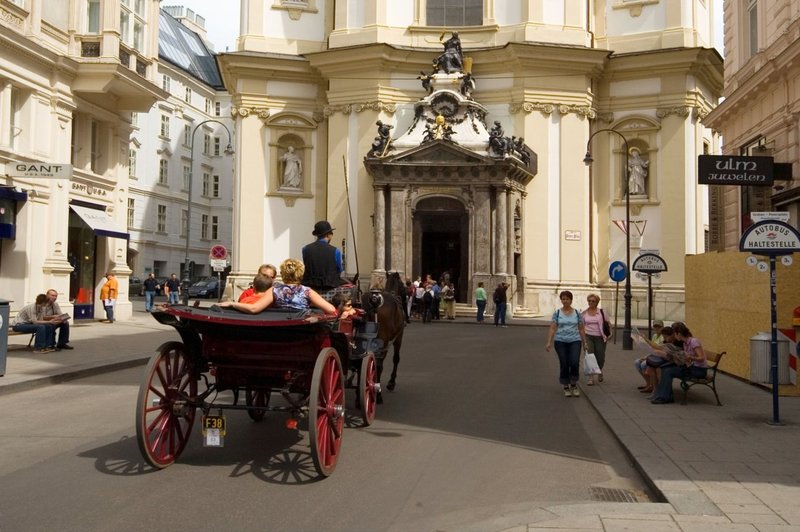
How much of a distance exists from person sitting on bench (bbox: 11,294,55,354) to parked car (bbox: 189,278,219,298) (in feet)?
107

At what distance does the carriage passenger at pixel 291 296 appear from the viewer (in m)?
7.25

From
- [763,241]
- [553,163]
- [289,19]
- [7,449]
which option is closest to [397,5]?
[289,19]

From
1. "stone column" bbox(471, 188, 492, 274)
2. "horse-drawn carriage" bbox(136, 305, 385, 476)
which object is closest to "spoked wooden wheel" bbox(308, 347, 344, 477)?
"horse-drawn carriage" bbox(136, 305, 385, 476)

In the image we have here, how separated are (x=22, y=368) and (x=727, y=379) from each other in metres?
12.5

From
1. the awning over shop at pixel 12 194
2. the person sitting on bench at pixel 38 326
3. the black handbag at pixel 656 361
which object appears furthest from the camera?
the awning over shop at pixel 12 194

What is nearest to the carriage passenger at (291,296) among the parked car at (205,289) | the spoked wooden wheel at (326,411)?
the spoked wooden wheel at (326,411)

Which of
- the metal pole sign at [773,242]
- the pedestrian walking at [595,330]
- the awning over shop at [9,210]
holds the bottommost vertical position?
the pedestrian walking at [595,330]

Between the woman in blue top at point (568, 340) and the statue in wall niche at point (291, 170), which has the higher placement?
the statue in wall niche at point (291, 170)

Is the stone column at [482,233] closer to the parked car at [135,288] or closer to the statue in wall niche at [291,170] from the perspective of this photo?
the statue in wall niche at [291,170]

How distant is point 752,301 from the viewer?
44.5 ft

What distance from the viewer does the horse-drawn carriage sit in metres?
6.53

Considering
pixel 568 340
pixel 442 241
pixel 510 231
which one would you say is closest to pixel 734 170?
pixel 568 340

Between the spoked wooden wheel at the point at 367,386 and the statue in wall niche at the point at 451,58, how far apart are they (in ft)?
98.6

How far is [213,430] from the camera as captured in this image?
6676 millimetres
